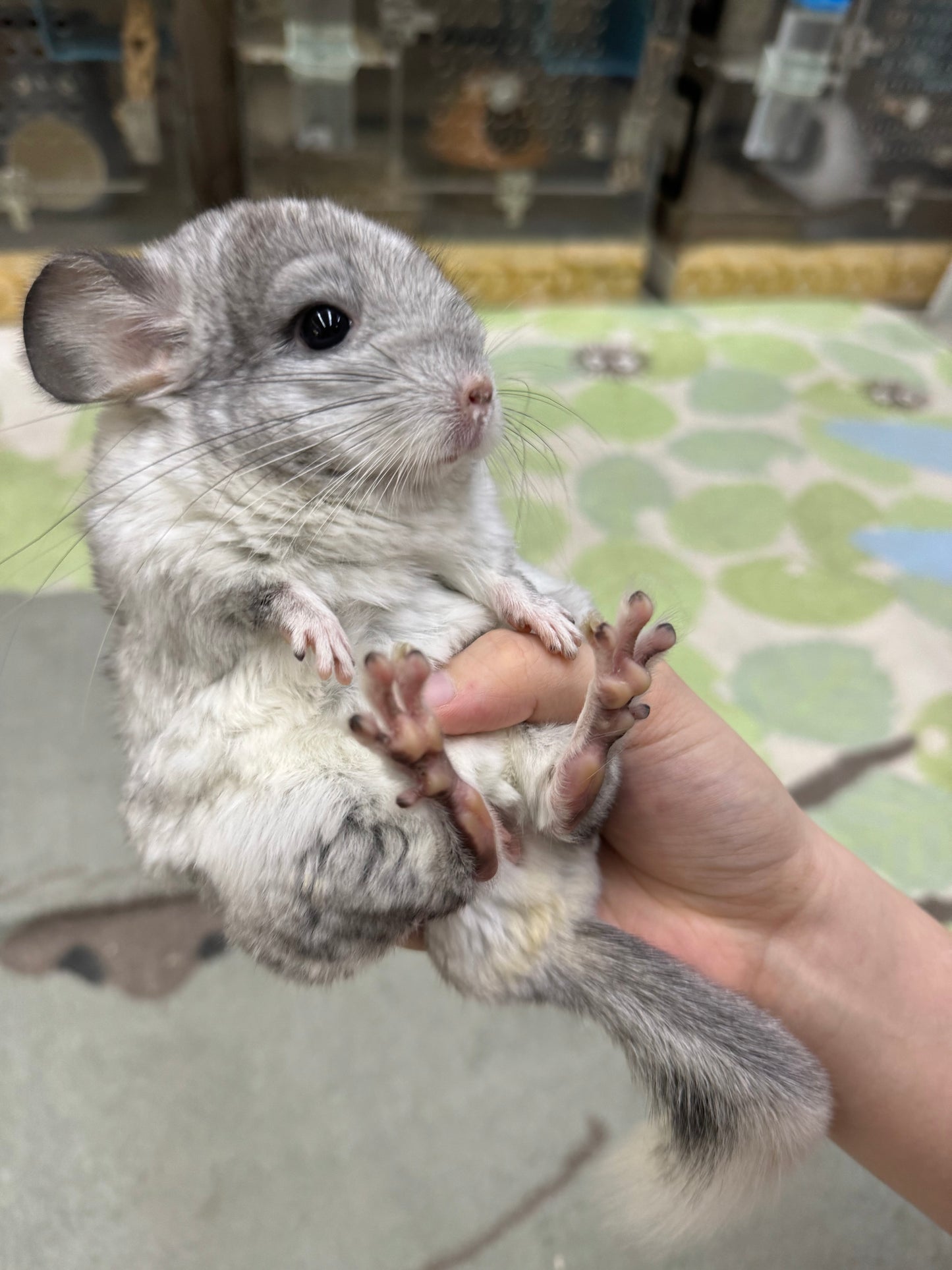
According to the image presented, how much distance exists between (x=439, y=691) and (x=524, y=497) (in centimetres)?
53

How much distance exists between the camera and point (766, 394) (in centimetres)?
228

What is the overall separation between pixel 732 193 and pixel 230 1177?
107 inches

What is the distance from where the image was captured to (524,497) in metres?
1.29

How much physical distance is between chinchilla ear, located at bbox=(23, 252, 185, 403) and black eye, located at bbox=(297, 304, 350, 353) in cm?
12

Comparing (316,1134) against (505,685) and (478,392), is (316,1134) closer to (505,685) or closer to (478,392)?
(505,685)

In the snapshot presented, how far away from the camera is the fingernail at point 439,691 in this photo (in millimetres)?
828

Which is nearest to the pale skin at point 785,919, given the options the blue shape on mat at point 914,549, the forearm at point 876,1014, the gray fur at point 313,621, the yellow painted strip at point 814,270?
the forearm at point 876,1014

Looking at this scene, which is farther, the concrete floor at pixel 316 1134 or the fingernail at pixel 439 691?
the concrete floor at pixel 316 1134

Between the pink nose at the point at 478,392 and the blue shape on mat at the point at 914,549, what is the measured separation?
1.41m

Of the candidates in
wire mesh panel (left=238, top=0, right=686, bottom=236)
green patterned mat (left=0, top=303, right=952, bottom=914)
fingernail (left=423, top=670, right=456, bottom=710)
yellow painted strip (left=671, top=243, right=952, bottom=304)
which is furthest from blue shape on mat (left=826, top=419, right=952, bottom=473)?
fingernail (left=423, top=670, right=456, bottom=710)

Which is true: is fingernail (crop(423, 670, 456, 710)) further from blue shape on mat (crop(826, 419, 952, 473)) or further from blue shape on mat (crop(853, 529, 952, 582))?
blue shape on mat (crop(826, 419, 952, 473))

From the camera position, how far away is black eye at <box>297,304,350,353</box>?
0.79 m

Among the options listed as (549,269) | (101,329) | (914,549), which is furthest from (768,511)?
(101,329)

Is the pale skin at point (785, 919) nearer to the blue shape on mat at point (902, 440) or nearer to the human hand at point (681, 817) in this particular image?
the human hand at point (681, 817)
